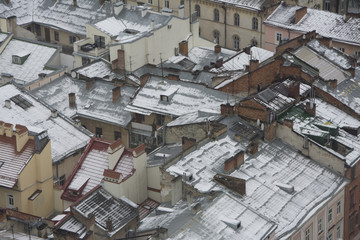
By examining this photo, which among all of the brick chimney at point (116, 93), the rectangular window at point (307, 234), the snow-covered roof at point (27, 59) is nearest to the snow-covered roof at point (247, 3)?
the snow-covered roof at point (27, 59)

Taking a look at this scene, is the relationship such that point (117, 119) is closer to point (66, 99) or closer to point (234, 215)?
point (66, 99)

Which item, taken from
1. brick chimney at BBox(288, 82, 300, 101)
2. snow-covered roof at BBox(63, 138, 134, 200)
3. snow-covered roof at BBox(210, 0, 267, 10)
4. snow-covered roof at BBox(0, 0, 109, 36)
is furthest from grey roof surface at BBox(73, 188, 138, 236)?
snow-covered roof at BBox(210, 0, 267, 10)

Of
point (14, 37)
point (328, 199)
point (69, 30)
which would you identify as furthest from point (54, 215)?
point (69, 30)

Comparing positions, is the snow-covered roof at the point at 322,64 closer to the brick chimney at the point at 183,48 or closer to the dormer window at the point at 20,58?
the brick chimney at the point at 183,48

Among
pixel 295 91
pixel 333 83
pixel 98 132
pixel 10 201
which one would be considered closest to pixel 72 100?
pixel 98 132

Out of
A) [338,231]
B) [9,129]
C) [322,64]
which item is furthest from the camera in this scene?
[322,64]

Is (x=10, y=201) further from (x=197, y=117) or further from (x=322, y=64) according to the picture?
(x=322, y=64)

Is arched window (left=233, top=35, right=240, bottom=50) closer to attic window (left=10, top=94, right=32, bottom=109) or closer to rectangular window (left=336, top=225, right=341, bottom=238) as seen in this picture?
attic window (left=10, top=94, right=32, bottom=109)
